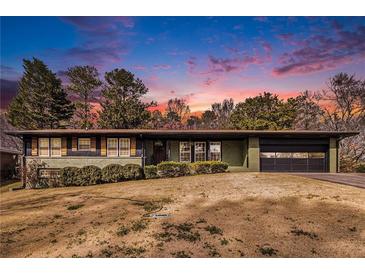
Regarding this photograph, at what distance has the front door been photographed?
68.6 ft

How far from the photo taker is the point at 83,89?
40.8 m

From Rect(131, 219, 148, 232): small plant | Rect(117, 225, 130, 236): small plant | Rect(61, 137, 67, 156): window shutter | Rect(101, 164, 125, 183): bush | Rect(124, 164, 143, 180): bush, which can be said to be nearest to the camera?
Rect(117, 225, 130, 236): small plant

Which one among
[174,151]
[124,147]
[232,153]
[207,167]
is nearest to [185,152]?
[174,151]

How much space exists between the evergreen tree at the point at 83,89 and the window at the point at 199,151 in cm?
2501

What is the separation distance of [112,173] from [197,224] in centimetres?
1143

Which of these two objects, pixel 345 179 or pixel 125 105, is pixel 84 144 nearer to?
pixel 345 179

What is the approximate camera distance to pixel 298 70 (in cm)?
2523

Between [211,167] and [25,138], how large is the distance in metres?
15.2

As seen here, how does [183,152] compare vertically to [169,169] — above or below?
above

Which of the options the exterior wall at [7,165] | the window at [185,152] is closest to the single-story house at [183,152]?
the window at [185,152]

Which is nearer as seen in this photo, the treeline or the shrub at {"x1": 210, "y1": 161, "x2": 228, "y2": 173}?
the shrub at {"x1": 210, "y1": 161, "x2": 228, "y2": 173}

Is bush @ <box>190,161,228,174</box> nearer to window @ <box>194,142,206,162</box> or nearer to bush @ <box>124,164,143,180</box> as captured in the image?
window @ <box>194,142,206,162</box>

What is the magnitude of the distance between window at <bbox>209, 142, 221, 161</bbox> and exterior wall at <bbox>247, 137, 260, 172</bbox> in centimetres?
264

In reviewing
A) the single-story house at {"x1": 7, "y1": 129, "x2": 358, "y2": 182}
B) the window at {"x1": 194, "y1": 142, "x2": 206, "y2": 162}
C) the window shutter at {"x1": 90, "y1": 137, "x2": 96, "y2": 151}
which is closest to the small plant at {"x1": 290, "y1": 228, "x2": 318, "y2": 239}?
the single-story house at {"x1": 7, "y1": 129, "x2": 358, "y2": 182}
